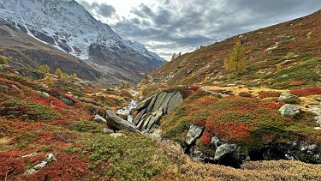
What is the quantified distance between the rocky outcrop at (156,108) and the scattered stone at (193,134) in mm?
12015

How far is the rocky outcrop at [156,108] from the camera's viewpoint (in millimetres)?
42750

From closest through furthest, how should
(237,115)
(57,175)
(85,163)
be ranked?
(57,175) < (85,163) < (237,115)

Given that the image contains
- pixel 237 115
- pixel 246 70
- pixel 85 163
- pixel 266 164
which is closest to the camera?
pixel 85 163

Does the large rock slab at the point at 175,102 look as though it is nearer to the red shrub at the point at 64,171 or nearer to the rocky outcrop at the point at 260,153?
the rocky outcrop at the point at 260,153

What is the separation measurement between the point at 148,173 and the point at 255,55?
326 ft

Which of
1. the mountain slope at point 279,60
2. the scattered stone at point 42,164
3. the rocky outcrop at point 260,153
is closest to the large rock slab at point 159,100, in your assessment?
the mountain slope at point 279,60

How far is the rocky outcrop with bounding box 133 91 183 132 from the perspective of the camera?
42.8 meters

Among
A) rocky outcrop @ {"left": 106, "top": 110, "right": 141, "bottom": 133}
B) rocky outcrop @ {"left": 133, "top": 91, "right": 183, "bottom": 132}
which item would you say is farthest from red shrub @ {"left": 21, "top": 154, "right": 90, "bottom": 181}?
rocky outcrop @ {"left": 133, "top": 91, "right": 183, "bottom": 132}

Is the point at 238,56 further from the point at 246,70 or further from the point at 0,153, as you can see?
the point at 0,153

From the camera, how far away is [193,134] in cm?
2966

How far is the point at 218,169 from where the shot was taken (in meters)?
16.1

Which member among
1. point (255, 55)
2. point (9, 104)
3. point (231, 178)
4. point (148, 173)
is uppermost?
point (255, 55)

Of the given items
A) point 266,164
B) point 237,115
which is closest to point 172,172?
point 266,164

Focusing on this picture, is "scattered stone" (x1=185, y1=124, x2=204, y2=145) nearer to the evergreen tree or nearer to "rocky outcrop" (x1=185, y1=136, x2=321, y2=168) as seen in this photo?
"rocky outcrop" (x1=185, y1=136, x2=321, y2=168)
